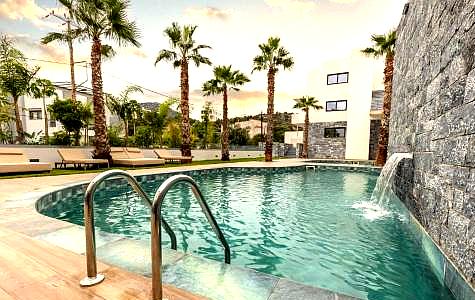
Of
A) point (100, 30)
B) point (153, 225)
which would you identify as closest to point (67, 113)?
point (100, 30)

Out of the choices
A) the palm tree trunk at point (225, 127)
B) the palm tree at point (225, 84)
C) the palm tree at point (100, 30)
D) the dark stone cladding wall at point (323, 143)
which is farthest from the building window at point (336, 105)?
the palm tree at point (100, 30)

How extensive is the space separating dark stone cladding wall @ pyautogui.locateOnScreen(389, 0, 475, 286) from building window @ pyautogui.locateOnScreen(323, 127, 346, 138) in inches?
823

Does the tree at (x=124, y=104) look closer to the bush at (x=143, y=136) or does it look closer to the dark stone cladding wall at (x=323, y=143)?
the bush at (x=143, y=136)

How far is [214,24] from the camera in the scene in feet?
58.5

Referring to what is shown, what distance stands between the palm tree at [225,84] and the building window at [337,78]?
9.60 meters

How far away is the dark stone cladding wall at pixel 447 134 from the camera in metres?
2.52

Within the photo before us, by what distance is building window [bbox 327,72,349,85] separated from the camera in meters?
24.4

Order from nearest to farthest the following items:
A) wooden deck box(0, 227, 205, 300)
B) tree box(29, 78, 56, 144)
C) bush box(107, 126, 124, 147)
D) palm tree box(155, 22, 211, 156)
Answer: wooden deck box(0, 227, 205, 300) → tree box(29, 78, 56, 144) → palm tree box(155, 22, 211, 156) → bush box(107, 126, 124, 147)

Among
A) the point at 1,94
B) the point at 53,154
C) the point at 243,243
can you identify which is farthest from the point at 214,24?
the point at 243,243

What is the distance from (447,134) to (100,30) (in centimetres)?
1438

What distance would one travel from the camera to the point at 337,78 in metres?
24.9

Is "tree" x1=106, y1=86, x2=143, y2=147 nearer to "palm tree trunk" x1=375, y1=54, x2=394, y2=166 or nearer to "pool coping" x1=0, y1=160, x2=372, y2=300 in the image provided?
"pool coping" x1=0, y1=160, x2=372, y2=300

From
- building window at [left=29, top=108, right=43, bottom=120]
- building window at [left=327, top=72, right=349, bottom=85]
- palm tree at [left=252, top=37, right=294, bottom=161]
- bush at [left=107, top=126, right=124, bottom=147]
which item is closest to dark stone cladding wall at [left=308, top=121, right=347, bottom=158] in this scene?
building window at [left=327, top=72, right=349, bottom=85]

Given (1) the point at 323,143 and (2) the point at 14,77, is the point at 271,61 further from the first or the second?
(2) the point at 14,77
